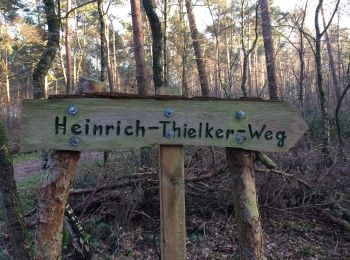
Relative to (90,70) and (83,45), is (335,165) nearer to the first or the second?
(83,45)

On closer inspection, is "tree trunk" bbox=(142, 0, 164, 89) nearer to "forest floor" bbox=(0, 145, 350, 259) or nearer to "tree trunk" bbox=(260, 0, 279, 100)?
"forest floor" bbox=(0, 145, 350, 259)

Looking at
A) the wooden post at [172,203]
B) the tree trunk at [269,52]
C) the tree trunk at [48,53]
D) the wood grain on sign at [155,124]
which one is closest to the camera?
the wood grain on sign at [155,124]

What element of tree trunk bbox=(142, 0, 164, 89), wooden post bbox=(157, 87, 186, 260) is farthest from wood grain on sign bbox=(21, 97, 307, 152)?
tree trunk bbox=(142, 0, 164, 89)

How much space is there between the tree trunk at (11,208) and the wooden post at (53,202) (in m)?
0.72

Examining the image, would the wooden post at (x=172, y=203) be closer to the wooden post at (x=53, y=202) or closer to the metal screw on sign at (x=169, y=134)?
the metal screw on sign at (x=169, y=134)

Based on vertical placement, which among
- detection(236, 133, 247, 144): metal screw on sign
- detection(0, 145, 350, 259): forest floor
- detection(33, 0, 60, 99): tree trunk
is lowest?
detection(0, 145, 350, 259): forest floor

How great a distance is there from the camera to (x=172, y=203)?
2.59 m

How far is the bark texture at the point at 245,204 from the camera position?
283 centimetres

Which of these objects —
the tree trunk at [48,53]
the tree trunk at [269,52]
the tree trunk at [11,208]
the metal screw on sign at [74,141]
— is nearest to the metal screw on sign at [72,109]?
the metal screw on sign at [74,141]

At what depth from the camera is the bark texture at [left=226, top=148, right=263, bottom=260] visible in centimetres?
283

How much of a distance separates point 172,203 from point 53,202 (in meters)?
0.84

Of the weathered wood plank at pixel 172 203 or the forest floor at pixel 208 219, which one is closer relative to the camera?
the weathered wood plank at pixel 172 203

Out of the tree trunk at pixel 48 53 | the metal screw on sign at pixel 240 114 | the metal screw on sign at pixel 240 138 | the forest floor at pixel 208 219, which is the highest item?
the tree trunk at pixel 48 53

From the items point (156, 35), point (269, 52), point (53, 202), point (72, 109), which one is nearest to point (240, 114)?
point (72, 109)
